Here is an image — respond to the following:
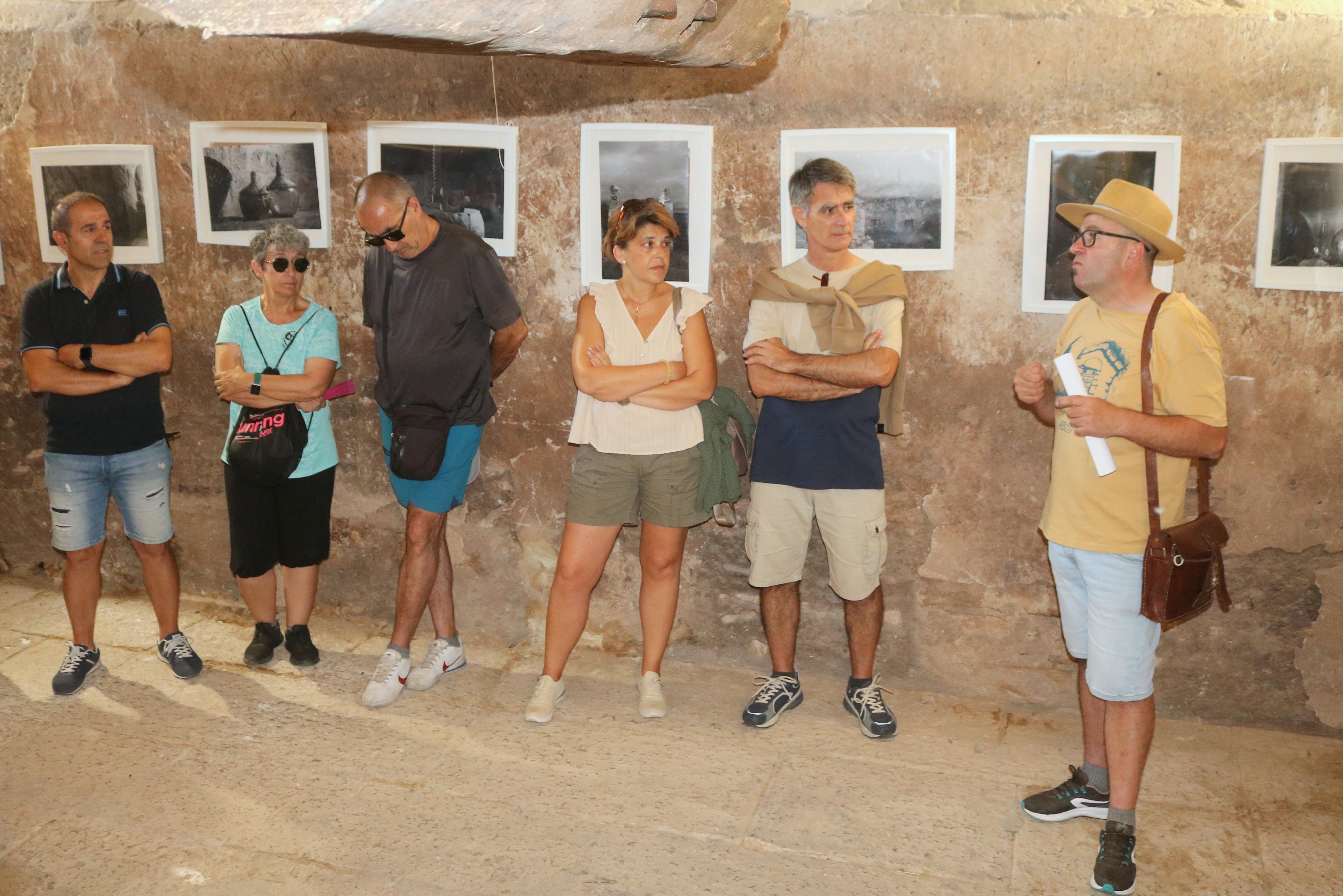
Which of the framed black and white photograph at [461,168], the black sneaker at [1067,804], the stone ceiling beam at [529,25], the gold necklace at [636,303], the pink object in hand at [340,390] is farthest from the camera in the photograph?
the pink object in hand at [340,390]

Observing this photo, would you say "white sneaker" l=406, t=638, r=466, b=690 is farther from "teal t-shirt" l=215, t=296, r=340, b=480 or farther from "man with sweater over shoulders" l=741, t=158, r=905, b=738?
"man with sweater over shoulders" l=741, t=158, r=905, b=738

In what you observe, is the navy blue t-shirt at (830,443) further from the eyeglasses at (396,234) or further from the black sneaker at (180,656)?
the black sneaker at (180,656)

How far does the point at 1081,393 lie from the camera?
311 cm

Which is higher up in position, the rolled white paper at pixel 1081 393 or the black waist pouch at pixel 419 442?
the rolled white paper at pixel 1081 393

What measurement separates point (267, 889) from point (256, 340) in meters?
2.17

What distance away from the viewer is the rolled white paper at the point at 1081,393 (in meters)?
3.09

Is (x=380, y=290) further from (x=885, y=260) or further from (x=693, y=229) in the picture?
(x=885, y=260)

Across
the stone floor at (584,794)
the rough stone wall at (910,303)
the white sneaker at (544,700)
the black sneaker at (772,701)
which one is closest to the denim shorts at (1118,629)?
the stone floor at (584,794)

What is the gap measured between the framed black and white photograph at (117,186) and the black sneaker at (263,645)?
180cm

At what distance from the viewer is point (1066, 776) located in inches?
148

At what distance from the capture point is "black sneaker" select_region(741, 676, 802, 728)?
4.12 metres

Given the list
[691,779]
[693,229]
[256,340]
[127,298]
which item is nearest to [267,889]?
[691,779]

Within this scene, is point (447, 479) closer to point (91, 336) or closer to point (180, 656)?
point (180, 656)

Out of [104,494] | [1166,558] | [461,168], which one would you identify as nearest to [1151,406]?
[1166,558]
